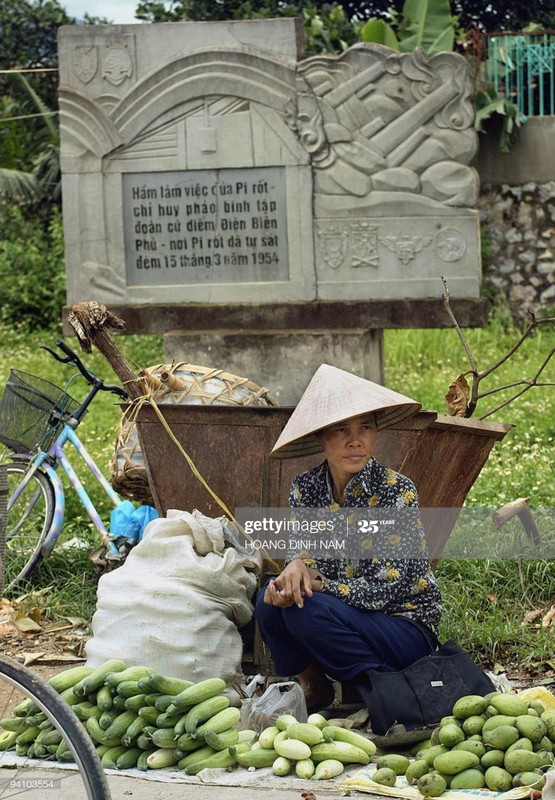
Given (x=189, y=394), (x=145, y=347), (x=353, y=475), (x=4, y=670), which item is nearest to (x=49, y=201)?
(x=145, y=347)

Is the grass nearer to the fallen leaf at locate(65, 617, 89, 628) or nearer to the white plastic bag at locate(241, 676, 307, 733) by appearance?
the fallen leaf at locate(65, 617, 89, 628)

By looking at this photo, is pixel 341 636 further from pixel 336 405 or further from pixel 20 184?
pixel 20 184

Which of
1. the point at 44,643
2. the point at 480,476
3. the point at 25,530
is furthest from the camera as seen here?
the point at 480,476

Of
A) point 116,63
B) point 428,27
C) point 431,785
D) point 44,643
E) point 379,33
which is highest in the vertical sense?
point 428,27

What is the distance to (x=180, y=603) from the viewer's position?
14.1 feet

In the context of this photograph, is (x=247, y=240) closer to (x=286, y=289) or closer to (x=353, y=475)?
(x=286, y=289)

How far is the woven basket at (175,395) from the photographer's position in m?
5.09

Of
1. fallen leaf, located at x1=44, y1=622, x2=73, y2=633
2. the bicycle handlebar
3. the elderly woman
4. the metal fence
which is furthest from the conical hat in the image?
the metal fence

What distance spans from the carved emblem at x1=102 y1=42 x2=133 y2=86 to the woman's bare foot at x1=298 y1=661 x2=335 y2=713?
484cm

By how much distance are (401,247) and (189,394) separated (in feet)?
9.36

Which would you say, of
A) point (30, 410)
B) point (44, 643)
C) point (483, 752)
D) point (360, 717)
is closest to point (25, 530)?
point (30, 410)

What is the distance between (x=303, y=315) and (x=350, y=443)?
12.0ft

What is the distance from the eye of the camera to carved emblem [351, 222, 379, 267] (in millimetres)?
7582

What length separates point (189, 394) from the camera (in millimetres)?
5125
